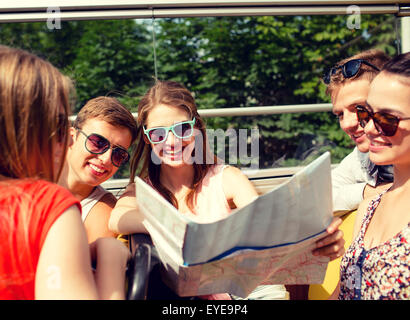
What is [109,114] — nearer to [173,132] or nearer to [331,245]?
[173,132]

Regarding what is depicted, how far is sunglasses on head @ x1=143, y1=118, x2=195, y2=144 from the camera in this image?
1809mm

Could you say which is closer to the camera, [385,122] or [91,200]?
[385,122]

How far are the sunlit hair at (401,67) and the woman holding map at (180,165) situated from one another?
0.77 m

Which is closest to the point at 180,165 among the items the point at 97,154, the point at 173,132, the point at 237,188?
the point at 173,132

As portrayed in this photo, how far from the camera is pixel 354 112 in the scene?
188 cm

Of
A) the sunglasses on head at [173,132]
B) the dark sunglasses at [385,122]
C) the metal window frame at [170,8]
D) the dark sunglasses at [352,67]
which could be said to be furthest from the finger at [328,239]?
the metal window frame at [170,8]

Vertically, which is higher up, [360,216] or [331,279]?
[360,216]

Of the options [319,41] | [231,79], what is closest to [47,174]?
[231,79]

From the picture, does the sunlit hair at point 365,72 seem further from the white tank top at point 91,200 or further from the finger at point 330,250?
the white tank top at point 91,200

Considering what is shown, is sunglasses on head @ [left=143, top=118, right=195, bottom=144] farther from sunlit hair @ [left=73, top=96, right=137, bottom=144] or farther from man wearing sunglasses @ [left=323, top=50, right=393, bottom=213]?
man wearing sunglasses @ [left=323, top=50, right=393, bottom=213]

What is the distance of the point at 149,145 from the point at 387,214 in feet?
3.75

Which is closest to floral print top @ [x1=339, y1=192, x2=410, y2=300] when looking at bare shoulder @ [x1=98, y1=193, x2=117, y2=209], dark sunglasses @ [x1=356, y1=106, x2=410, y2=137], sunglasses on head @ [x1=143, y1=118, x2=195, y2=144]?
dark sunglasses @ [x1=356, y1=106, x2=410, y2=137]

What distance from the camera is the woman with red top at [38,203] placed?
884 mm

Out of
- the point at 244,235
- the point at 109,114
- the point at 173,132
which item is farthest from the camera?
the point at 109,114
